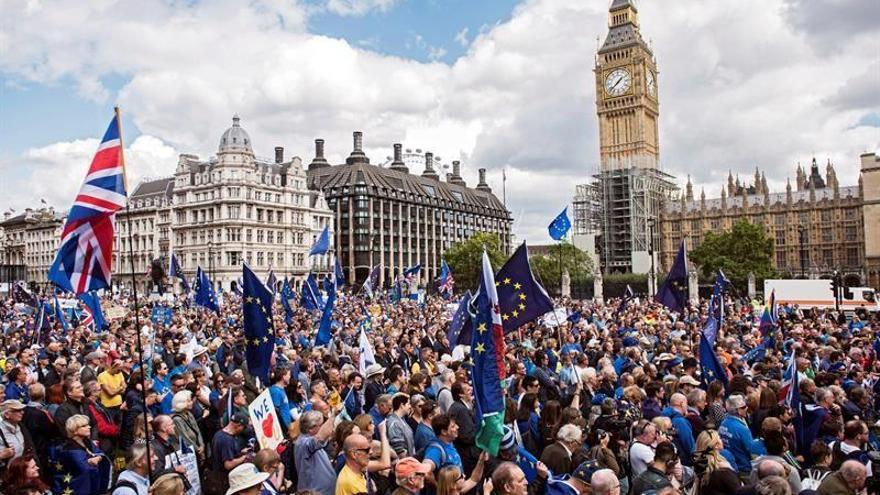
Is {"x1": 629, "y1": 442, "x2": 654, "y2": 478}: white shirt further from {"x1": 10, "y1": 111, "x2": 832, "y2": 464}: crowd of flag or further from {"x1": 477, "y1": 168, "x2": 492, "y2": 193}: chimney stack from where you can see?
{"x1": 477, "y1": 168, "x2": 492, "y2": 193}: chimney stack

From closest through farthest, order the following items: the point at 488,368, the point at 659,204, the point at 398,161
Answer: the point at 488,368 < the point at 659,204 < the point at 398,161

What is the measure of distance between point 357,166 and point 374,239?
10669 millimetres

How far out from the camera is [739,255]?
251ft

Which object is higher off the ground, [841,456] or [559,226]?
[559,226]

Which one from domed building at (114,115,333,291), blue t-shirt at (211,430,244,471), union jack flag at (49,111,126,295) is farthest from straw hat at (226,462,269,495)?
domed building at (114,115,333,291)

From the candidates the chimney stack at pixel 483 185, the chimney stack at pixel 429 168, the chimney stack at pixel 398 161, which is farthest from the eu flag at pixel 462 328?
the chimney stack at pixel 483 185

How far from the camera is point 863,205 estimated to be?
87188mm

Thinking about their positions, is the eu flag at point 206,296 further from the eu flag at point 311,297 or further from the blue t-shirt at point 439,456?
the blue t-shirt at point 439,456

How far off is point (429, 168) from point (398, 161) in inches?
381

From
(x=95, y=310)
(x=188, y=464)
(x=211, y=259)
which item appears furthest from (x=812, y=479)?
(x=211, y=259)

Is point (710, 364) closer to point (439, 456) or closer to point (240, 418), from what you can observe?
point (439, 456)

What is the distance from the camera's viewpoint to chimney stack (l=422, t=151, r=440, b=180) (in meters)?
121

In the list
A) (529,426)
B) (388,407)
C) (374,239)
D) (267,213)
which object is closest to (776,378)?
(529,426)

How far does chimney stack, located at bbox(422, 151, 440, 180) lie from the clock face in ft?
102
